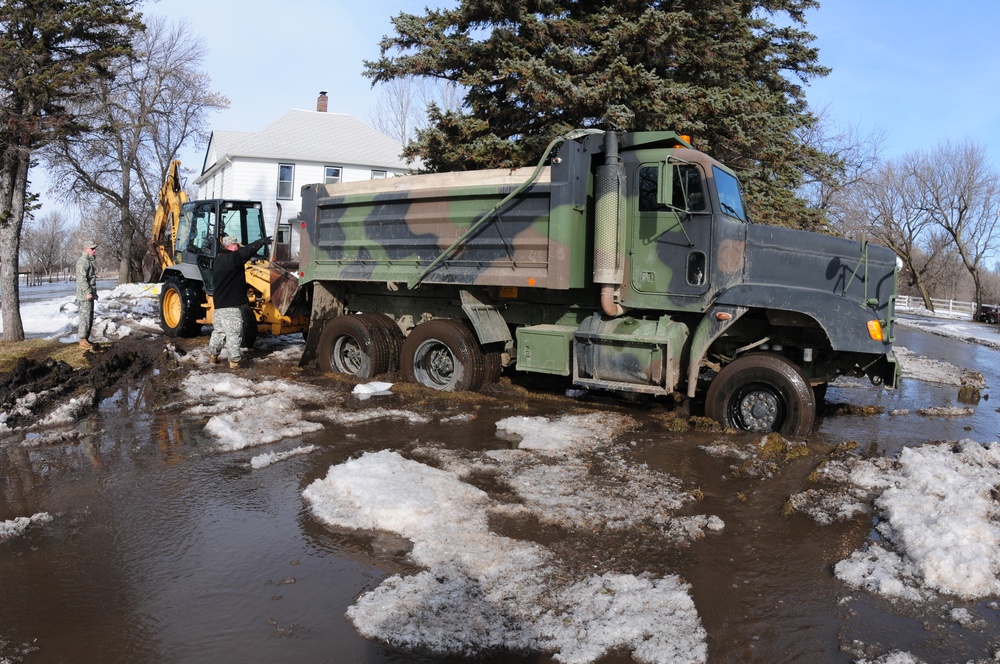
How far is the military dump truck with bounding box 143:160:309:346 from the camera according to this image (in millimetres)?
11750

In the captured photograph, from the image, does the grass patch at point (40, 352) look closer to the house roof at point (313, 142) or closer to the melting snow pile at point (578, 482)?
the melting snow pile at point (578, 482)

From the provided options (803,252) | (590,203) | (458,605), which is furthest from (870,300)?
(458,605)

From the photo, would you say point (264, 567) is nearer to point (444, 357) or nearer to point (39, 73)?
point (444, 357)

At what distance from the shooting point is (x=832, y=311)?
6586 mm

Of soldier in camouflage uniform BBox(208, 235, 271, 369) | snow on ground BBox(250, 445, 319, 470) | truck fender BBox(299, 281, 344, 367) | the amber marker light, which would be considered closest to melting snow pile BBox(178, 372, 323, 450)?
snow on ground BBox(250, 445, 319, 470)

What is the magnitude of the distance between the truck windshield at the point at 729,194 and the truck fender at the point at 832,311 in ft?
3.58

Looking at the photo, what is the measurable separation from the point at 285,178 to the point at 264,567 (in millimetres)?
30795

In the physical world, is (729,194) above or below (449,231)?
above

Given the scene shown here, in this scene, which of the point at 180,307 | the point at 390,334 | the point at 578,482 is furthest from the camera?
the point at 180,307

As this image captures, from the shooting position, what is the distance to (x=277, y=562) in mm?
4047

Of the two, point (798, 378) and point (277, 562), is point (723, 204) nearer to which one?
point (798, 378)

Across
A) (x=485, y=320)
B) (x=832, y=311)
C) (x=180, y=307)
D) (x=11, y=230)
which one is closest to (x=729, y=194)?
(x=832, y=311)

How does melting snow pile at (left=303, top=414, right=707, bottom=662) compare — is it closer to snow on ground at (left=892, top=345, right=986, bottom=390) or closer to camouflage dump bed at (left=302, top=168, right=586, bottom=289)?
camouflage dump bed at (left=302, top=168, right=586, bottom=289)

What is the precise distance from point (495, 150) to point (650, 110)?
3.05 metres
